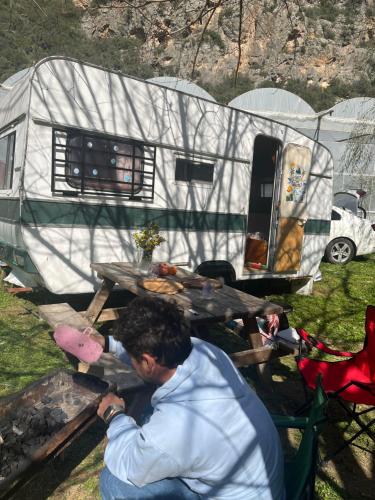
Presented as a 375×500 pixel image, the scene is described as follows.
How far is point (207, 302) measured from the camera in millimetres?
3527

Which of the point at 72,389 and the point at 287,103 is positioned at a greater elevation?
the point at 287,103

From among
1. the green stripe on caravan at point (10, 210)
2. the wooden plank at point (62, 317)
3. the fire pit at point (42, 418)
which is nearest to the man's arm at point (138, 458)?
the fire pit at point (42, 418)

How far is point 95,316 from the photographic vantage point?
14.7ft

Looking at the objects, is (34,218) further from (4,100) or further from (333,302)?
(333,302)

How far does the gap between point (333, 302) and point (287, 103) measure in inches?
447

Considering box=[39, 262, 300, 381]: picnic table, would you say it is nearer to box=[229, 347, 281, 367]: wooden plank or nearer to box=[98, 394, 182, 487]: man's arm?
box=[229, 347, 281, 367]: wooden plank

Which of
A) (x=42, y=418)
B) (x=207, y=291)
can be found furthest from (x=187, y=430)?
(x=207, y=291)

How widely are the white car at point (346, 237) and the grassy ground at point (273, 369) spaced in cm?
185

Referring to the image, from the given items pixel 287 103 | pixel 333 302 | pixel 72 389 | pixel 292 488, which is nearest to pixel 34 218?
pixel 72 389

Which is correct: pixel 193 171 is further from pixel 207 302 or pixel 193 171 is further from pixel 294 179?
pixel 207 302

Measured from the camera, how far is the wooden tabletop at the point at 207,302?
3.21 metres

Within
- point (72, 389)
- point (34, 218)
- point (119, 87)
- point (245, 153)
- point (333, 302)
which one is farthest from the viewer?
point (333, 302)

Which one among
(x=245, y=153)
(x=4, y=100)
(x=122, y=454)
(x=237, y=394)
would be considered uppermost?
(x=4, y=100)

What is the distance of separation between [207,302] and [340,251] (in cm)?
726
